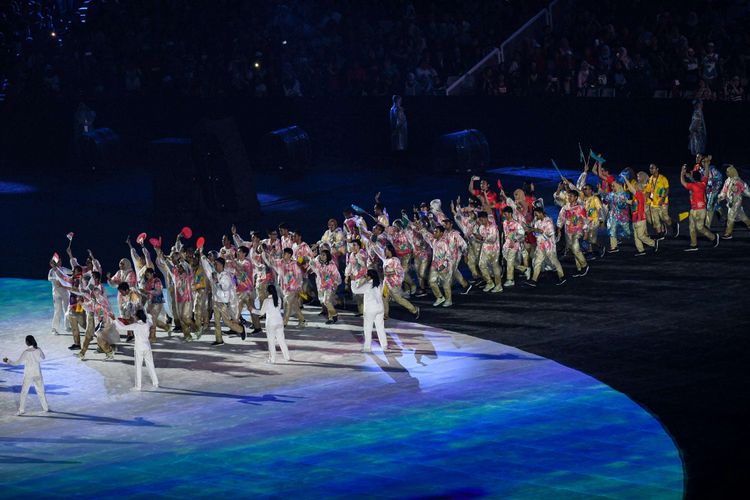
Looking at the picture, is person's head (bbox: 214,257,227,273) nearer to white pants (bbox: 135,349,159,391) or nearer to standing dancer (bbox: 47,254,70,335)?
white pants (bbox: 135,349,159,391)

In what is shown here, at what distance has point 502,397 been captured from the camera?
770 inches

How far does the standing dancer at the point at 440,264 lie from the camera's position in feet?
80.9

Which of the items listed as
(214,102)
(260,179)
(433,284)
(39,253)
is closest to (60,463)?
(433,284)

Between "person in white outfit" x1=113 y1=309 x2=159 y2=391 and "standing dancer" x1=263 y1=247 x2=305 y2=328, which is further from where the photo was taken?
"standing dancer" x1=263 y1=247 x2=305 y2=328

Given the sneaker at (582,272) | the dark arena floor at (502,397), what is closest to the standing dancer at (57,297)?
the dark arena floor at (502,397)

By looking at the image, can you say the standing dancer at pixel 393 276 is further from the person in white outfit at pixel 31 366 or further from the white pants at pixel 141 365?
the person in white outfit at pixel 31 366

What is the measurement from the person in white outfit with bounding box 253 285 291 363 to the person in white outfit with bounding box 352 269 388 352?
4.40 feet

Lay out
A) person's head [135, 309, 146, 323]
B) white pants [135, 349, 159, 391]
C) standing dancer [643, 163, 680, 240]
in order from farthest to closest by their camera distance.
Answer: standing dancer [643, 163, 680, 240], white pants [135, 349, 159, 391], person's head [135, 309, 146, 323]

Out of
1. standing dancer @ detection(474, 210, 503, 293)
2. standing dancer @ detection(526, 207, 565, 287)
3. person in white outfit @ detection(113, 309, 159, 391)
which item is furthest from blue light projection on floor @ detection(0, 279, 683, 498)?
standing dancer @ detection(526, 207, 565, 287)

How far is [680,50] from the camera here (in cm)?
3525

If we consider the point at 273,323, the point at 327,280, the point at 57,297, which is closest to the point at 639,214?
the point at 327,280

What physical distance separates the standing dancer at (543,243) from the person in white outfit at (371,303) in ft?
14.6

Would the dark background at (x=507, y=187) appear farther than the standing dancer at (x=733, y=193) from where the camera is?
No

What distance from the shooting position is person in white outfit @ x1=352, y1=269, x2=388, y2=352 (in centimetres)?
2191
